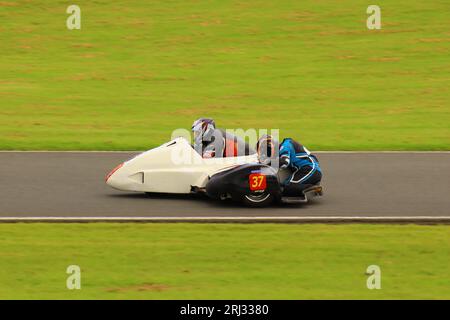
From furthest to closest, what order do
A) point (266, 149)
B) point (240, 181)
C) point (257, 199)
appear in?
point (266, 149) < point (257, 199) < point (240, 181)

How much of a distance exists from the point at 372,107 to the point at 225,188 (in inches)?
450

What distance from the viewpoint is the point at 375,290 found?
392 inches

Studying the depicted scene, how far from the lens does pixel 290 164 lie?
46.8 ft

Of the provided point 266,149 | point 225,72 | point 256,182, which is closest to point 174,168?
point 256,182

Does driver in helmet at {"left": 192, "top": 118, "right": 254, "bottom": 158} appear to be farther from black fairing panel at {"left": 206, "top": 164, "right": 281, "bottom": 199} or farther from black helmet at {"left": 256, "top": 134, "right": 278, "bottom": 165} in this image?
black fairing panel at {"left": 206, "top": 164, "right": 281, "bottom": 199}

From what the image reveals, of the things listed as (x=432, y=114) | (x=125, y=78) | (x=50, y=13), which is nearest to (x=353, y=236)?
(x=432, y=114)

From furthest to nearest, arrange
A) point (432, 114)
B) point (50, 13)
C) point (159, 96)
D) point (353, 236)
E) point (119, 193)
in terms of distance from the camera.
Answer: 1. point (50, 13)
2. point (159, 96)
3. point (432, 114)
4. point (119, 193)
5. point (353, 236)

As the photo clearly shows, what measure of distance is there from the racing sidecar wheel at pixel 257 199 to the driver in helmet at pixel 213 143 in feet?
2.54

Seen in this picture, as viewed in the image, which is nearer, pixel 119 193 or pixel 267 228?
pixel 267 228

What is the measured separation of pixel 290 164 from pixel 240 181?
33.3 inches

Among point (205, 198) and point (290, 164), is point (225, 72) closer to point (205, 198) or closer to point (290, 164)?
point (205, 198)

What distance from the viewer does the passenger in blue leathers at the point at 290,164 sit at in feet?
46.6

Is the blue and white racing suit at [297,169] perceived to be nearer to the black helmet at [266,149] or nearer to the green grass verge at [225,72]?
the black helmet at [266,149]

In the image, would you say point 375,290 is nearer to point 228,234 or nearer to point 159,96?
point 228,234
